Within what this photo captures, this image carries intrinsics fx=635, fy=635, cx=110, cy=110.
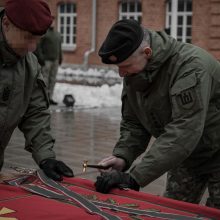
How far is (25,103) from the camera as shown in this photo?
400 centimetres

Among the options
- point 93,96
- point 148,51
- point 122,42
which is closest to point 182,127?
point 148,51

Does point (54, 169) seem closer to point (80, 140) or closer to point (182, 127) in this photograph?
point (182, 127)

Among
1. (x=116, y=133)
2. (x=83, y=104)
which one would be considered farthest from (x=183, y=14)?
(x=116, y=133)

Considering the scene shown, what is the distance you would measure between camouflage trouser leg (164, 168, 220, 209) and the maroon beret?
4.09ft

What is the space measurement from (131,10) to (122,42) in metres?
21.3

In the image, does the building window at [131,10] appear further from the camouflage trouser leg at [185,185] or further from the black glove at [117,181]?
the black glove at [117,181]

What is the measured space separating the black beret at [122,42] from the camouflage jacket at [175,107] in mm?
122

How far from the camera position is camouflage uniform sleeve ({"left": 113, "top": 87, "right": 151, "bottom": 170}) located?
3923mm

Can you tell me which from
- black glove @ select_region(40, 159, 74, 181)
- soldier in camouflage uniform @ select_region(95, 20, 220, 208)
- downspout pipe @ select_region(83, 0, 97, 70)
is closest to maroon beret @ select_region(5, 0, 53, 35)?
soldier in camouflage uniform @ select_region(95, 20, 220, 208)

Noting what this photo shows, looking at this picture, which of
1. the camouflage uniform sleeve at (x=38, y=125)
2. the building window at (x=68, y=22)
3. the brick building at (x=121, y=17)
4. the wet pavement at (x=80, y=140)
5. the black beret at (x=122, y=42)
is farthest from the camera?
the building window at (x=68, y=22)

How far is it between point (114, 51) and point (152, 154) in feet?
1.92

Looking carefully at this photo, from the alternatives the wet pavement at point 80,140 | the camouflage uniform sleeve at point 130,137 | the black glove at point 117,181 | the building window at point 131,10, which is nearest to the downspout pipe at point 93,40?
the building window at point 131,10

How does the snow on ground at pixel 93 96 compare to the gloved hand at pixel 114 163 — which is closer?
the gloved hand at pixel 114 163

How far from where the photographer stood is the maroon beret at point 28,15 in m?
3.52
